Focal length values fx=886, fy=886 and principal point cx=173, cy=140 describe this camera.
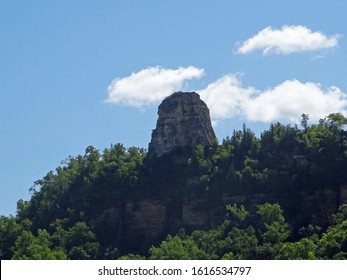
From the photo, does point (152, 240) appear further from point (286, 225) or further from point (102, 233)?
point (286, 225)

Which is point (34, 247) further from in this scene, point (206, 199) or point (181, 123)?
point (181, 123)

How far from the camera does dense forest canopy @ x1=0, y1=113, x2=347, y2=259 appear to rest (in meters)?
78.9

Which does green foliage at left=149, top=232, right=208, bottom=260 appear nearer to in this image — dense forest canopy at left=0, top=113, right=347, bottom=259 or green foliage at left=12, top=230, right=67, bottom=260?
dense forest canopy at left=0, top=113, right=347, bottom=259

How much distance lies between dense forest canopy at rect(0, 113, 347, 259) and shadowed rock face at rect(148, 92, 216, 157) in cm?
123

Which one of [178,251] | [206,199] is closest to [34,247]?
[178,251]

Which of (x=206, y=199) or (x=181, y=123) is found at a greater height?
(x=181, y=123)

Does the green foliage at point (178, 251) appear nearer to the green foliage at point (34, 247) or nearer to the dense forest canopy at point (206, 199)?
the dense forest canopy at point (206, 199)

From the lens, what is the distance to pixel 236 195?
87188 mm

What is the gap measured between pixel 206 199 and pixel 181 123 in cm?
1100

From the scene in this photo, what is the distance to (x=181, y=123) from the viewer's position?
9538 cm

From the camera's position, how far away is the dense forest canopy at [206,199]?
78.9m

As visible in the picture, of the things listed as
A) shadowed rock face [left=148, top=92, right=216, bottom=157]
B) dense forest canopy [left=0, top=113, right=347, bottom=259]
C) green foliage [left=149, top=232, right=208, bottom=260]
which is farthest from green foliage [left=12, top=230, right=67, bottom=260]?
shadowed rock face [left=148, top=92, right=216, bottom=157]

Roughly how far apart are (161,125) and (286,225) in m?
21.5
